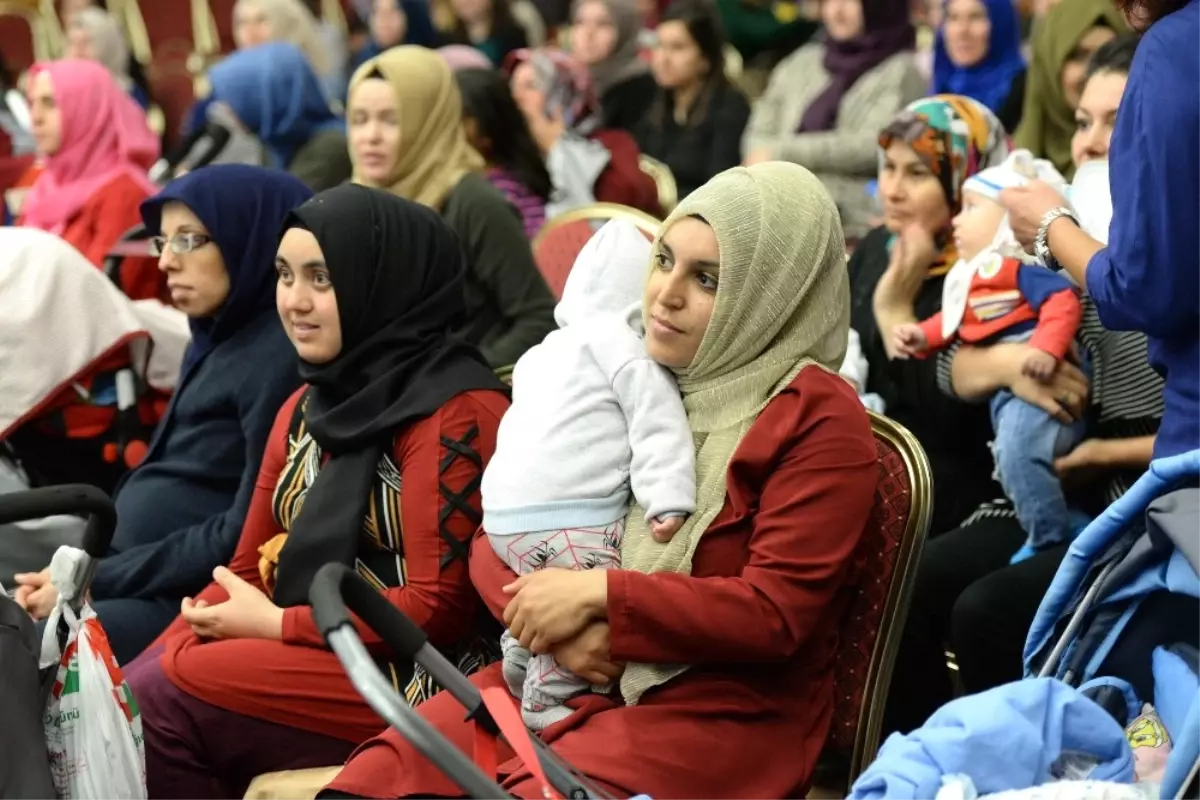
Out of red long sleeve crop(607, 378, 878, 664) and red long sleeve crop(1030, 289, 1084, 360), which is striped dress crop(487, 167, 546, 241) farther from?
red long sleeve crop(607, 378, 878, 664)

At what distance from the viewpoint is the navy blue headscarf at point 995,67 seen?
4.83m

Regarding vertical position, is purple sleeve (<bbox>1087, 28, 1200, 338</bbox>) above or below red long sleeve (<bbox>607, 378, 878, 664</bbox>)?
above

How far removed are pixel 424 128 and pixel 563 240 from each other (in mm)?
538

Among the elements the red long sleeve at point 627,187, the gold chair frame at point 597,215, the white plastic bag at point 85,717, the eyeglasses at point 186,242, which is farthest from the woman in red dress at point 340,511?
the red long sleeve at point 627,187

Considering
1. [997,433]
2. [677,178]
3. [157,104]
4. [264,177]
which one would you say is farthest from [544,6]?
[997,433]

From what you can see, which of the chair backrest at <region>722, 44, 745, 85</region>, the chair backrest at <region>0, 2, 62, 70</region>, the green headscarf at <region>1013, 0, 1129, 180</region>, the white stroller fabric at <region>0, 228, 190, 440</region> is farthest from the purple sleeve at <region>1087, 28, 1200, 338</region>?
the chair backrest at <region>0, 2, 62, 70</region>

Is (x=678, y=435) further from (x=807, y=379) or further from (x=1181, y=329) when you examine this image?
(x=1181, y=329)

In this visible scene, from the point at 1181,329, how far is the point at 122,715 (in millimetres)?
1527

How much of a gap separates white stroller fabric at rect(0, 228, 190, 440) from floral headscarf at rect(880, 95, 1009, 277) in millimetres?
1561

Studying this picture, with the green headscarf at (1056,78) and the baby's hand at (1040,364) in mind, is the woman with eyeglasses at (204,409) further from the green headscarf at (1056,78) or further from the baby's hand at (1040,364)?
the green headscarf at (1056,78)

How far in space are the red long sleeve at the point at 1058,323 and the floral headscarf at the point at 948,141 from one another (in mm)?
393

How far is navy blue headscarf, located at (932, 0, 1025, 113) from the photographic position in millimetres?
4832

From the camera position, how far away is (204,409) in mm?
3014

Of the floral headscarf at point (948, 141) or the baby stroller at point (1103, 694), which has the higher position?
the floral headscarf at point (948, 141)
